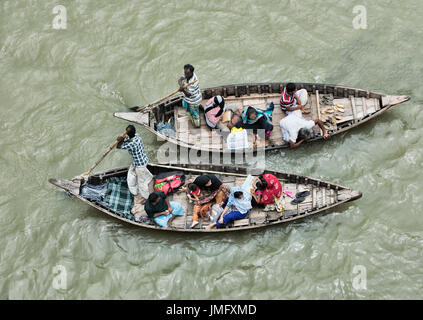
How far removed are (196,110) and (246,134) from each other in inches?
51.6

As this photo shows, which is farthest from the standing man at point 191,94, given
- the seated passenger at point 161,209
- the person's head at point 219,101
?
the seated passenger at point 161,209

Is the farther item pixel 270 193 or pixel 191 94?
pixel 191 94

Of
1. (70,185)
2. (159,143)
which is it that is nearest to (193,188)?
(159,143)

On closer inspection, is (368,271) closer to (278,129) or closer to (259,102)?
(278,129)

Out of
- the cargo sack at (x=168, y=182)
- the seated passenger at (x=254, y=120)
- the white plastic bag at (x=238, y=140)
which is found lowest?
the cargo sack at (x=168, y=182)

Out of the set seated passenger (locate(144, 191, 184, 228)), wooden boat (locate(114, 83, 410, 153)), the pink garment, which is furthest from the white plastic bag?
seated passenger (locate(144, 191, 184, 228))

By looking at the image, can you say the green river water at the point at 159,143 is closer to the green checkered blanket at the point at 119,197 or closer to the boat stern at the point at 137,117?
the green checkered blanket at the point at 119,197

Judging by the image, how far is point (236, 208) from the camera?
30.4 ft

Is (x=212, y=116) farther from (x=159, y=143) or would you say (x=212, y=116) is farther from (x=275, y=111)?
(x=159, y=143)

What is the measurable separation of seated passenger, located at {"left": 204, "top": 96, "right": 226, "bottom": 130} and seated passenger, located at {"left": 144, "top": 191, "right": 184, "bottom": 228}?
2.25 metres

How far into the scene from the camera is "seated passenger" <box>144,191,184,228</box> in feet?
29.6

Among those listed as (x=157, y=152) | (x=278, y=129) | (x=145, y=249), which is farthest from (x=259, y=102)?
(x=145, y=249)

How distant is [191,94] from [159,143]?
1939 millimetres

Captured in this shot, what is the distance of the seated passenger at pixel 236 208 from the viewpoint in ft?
30.0
